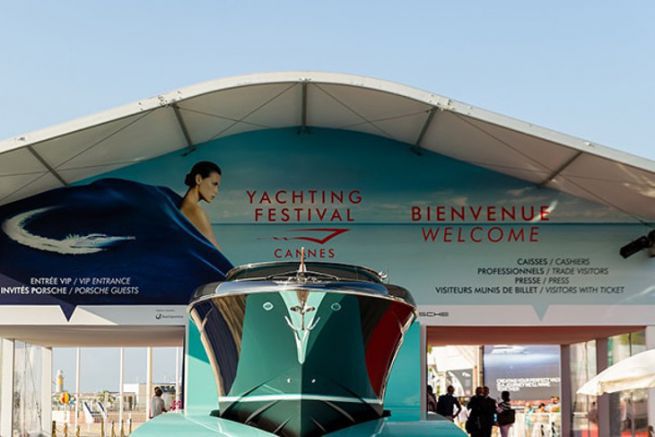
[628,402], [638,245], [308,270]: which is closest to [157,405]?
[628,402]

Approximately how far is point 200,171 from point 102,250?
201 centimetres

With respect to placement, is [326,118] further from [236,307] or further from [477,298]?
[236,307]

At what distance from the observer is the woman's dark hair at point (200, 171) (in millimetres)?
16219

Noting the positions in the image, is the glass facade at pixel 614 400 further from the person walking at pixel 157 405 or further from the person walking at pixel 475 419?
the person walking at pixel 157 405

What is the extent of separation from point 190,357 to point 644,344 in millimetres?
7715

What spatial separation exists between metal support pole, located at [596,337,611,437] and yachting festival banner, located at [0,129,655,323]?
3079 mm

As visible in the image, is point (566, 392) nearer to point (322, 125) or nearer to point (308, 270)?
point (322, 125)

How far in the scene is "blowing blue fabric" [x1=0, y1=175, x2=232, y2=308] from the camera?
15.8 meters

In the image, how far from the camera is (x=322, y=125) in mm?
16188

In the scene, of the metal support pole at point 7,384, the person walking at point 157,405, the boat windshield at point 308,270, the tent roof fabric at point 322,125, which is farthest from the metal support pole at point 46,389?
the boat windshield at point 308,270

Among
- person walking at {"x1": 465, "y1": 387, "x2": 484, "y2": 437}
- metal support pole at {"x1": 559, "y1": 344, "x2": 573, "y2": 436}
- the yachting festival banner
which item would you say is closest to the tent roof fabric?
the yachting festival banner

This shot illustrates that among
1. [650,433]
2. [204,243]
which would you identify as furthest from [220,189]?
[650,433]

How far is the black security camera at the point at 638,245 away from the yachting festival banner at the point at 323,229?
6.6 inches

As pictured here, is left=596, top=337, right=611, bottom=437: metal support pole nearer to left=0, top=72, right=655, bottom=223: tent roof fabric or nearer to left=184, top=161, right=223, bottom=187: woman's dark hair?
left=0, top=72, right=655, bottom=223: tent roof fabric
